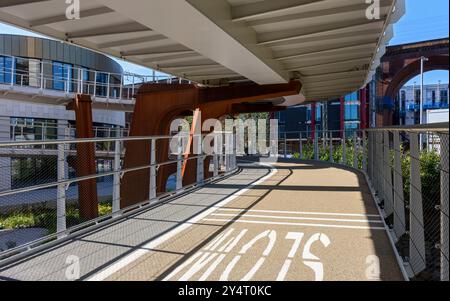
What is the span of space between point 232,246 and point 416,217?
5.52ft

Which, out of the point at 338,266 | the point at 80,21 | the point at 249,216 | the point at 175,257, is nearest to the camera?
the point at 338,266

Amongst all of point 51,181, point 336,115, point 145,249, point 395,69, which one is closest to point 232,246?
point 145,249

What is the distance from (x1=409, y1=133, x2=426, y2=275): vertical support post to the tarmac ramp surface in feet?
0.59

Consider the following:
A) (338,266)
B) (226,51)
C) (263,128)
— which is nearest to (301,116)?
(263,128)

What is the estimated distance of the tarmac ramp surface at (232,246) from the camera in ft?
10.9

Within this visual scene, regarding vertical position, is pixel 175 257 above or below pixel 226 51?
below

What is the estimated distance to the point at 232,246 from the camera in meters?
4.03

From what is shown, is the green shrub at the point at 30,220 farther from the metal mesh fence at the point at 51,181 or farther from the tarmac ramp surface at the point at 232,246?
the tarmac ramp surface at the point at 232,246

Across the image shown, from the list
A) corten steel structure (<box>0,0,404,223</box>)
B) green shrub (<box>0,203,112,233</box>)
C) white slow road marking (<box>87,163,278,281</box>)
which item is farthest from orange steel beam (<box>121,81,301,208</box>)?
white slow road marking (<box>87,163,278,281</box>)

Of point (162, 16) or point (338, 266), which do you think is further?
point (162, 16)

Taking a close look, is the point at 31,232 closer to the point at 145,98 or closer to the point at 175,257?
the point at 145,98
